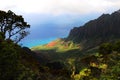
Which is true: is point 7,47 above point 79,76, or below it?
above

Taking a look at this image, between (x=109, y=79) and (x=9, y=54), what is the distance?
1698cm

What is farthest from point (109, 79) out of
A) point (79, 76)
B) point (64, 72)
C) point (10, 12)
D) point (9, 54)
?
point (10, 12)

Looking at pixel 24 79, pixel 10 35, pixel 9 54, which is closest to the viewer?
pixel 9 54

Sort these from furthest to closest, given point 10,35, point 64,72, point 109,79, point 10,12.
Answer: point 10,12, point 10,35, point 64,72, point 109,79

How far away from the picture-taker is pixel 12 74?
38.4m

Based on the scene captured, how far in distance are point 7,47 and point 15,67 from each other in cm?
236

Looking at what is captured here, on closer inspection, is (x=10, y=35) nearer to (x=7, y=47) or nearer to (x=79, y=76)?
(x=7, y=47)

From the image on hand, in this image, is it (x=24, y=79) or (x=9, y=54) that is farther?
(x=24, y=79)

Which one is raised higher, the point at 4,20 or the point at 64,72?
the point at 4,20

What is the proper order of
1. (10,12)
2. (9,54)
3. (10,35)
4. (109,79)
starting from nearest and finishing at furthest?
(109,79)
(9,54)
(10,35)
(10,12)

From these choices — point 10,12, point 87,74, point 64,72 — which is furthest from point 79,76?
point 10,12

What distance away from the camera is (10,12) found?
8256 centimetres

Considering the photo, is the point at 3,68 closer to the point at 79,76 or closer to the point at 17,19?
the point at 79,76

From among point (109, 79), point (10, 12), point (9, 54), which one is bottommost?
point (109, 79)
